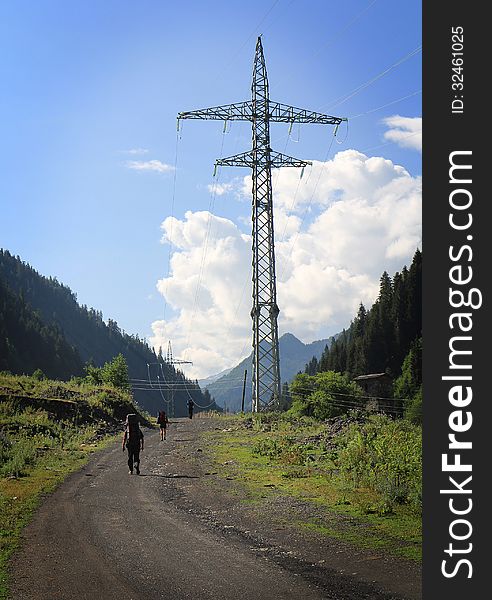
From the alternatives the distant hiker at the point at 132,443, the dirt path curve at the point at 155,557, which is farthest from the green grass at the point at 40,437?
the distant hiker at the point at 132,443

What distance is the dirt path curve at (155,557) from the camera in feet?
29.0

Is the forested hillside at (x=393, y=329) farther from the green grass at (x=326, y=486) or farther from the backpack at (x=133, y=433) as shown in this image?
the backpack at (x=133, y=433)

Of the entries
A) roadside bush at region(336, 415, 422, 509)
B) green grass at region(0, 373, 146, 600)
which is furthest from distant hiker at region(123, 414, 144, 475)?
roadside bush at region(336, 415, 422, 509)

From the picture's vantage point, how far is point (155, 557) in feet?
34.2

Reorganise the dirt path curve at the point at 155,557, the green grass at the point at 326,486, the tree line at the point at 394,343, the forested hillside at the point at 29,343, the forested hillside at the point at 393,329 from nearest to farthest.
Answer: the dirt path curve at the point at 155,557 < the green grass at the point at 326,486 < the tree line at the point at 394,343 < the forested hillside at the point at 393,329 < the forested hillside at the point at 29,343

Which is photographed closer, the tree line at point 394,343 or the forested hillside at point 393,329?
the tree line at point 394,343

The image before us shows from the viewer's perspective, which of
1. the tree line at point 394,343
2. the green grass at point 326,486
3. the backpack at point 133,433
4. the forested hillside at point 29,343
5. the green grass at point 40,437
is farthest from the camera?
the forested hillside at point 29,343

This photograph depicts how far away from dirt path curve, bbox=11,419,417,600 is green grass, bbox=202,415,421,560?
1472 mm

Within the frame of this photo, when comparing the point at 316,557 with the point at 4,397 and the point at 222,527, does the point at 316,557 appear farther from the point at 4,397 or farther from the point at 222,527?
the point at 4,397

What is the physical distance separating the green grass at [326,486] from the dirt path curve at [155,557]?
4.83 feet

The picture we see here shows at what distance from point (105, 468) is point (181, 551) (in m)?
11.1

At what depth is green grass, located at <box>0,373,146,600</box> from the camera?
14.2 meters

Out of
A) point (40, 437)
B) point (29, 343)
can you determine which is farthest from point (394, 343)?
point (29, 343)

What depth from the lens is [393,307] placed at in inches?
4722
